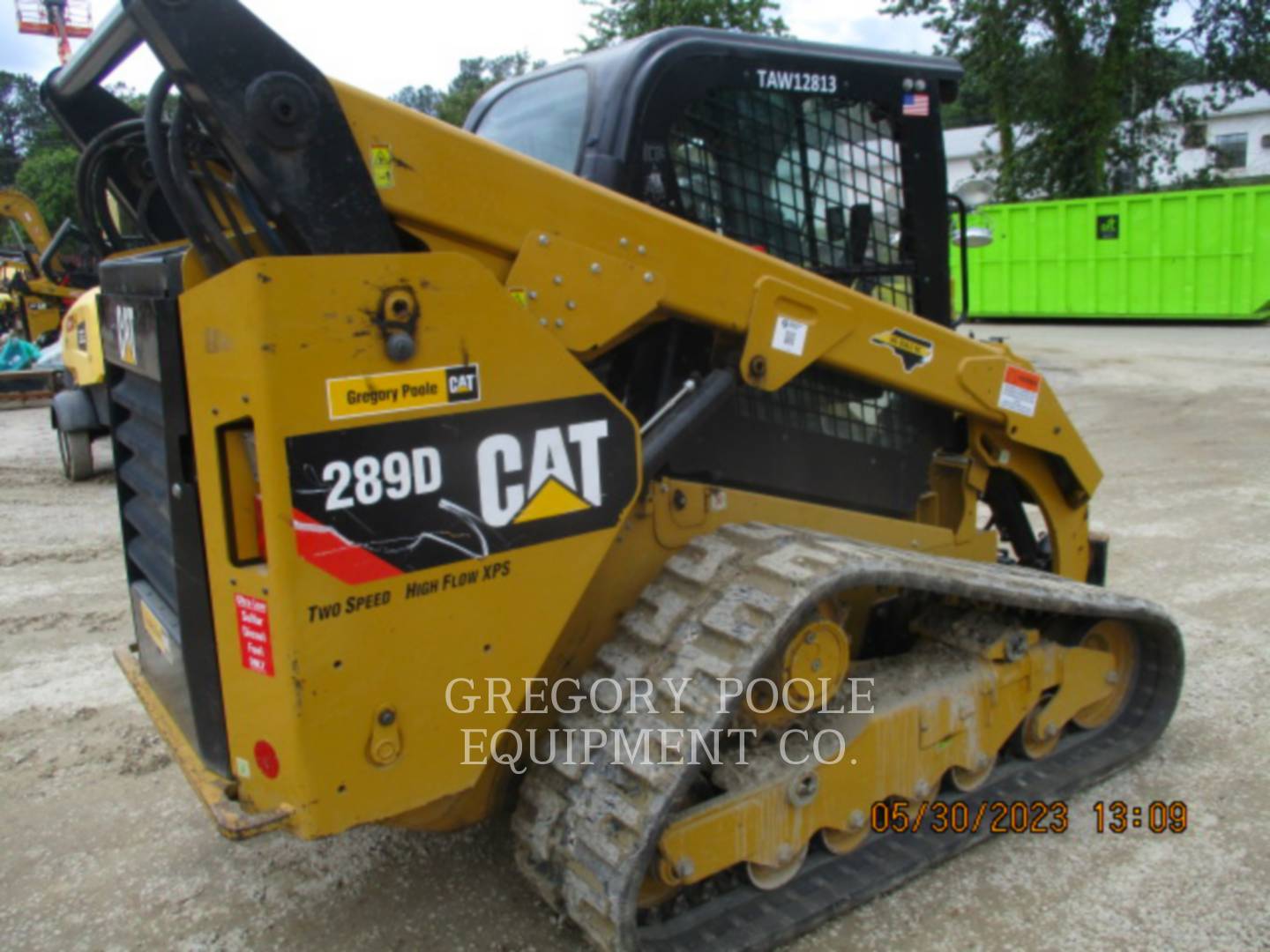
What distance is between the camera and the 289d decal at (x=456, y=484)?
7.16 ft

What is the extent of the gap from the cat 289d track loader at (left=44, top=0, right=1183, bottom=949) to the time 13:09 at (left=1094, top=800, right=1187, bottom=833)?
118 mm

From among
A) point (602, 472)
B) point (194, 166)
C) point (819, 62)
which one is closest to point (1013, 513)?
point (819, 62)

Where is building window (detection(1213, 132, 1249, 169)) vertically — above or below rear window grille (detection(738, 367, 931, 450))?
above

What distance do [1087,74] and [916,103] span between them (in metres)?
24.9

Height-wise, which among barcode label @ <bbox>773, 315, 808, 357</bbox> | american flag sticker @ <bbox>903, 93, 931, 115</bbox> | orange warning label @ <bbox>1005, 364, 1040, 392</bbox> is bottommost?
orange warning label @ <bbox>1005, 364, 1040, 392</bbox>

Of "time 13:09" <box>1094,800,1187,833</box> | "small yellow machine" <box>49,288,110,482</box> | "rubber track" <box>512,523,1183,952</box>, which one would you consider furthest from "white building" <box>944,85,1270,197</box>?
"rubber track" <box>512,523,1183,952</box>

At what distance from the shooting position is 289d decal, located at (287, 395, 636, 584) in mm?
2184

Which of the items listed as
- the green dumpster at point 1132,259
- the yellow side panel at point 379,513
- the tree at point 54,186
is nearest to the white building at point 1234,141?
the green dumpster at point 1132,259

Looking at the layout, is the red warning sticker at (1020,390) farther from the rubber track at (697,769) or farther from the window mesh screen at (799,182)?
the rubber track at (697,769)

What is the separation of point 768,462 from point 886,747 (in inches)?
35.1

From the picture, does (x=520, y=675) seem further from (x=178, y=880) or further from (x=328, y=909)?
(x=178, y=880)

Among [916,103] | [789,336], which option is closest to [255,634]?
[789,336]
